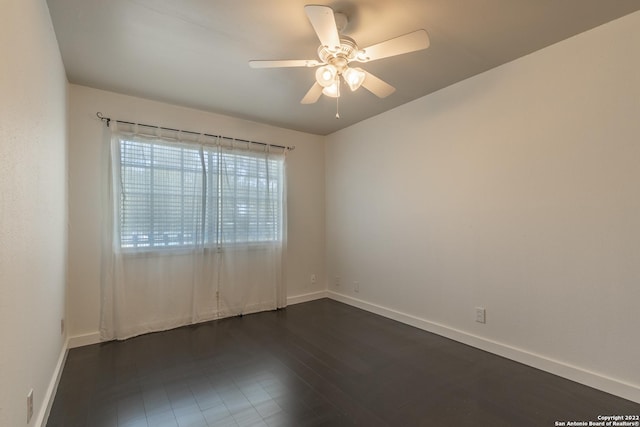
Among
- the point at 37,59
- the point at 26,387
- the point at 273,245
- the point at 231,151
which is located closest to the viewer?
the point at 26,387

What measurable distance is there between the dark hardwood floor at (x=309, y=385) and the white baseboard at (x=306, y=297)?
1100 millimetres

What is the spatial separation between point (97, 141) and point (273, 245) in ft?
7.36

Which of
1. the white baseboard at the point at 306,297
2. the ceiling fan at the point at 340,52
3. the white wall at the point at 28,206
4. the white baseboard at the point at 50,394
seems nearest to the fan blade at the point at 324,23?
the ceiling fan at the point at 340,52

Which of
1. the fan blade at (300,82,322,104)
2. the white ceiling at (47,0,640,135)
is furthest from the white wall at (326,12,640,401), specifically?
the fan blade at (300,82,322,104)

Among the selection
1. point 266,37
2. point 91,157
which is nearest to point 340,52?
point 266,37

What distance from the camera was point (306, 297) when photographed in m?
4.39

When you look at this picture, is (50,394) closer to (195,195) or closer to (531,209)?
(195,195)

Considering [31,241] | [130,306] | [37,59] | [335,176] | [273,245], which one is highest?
[37,59]

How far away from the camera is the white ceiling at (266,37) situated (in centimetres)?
185

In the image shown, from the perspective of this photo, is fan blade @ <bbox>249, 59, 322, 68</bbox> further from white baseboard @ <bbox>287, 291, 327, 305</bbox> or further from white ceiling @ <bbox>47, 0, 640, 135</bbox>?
white baseboard @ <bbox>287, 291, 327, 305</bbox>

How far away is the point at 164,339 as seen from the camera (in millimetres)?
3004

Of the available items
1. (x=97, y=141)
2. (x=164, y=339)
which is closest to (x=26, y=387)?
(x=164, y=339)

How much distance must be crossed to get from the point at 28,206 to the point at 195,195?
197 cm

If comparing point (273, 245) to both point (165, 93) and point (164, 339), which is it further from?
point (165, 93)
